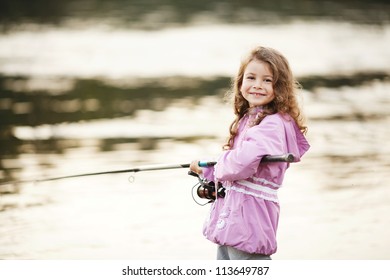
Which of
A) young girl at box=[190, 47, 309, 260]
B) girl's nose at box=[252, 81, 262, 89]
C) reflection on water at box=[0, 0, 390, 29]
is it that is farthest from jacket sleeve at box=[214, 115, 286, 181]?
reflection on water at box=[0, 0, 390, 29]

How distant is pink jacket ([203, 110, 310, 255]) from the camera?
2.83m

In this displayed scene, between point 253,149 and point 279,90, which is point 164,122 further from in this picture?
point 253,149

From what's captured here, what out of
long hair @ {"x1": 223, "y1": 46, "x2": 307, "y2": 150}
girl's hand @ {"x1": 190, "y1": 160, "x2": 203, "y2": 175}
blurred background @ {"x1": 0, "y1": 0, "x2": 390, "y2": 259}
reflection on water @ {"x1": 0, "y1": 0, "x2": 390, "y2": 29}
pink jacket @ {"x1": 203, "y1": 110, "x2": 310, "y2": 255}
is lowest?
pink jacket @ {"x1": 203, "y1": 110, "x2": 310, "y2": 255}

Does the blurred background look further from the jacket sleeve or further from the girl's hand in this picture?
the jacket sleeve

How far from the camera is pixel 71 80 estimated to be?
332 inches

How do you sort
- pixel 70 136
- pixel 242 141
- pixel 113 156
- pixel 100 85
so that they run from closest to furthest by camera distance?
pixel 242 141 → pixel 113 156 → pixel 70 136 → pixel 100 85

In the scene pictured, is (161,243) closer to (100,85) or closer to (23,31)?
(100,85)

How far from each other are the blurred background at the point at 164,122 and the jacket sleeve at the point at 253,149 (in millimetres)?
1219

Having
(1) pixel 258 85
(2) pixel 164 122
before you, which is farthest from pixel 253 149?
(2) pixel 164 122

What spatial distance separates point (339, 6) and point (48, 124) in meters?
6.90

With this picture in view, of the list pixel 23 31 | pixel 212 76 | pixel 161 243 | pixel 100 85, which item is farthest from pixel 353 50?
pixel 161 243


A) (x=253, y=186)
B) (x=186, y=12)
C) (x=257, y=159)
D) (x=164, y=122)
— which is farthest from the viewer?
(x=186, y=12)

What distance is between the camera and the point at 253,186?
2898mm

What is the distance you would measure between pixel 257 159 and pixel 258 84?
301 mm
